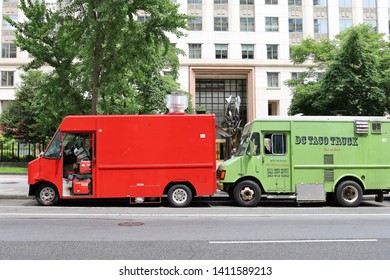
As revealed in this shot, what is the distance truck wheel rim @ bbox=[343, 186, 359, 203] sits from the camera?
13086 millimetres

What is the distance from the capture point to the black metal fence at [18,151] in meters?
33.5

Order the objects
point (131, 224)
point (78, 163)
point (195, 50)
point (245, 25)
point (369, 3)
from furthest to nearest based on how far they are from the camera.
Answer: point (369, 3) < point (245, 25) < point (195, 50) < point (78, 163) < point (131, 224)

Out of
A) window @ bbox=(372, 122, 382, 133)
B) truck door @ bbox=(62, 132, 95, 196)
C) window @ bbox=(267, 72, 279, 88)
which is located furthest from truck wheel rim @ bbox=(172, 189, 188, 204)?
window @ bbox=(267, 72, 279, 88)

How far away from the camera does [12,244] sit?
22.8ft

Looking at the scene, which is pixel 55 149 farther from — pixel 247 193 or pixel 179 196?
pixel 247 193

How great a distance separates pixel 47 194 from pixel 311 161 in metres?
9.14

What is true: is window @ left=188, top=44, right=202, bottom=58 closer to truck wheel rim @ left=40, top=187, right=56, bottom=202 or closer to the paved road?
truck wheel rim @ left=40, top=187, right=56, bottom=202

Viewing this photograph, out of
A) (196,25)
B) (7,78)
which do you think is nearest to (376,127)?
(196,25)

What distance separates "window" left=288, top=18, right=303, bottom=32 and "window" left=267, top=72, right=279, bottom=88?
246 inches

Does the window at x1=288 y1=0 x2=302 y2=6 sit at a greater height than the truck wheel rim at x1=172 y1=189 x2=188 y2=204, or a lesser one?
greater

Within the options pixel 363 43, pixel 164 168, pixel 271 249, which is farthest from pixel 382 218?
pixel 363 43

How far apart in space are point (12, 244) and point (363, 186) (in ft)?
36.7

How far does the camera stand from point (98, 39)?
16719 mm

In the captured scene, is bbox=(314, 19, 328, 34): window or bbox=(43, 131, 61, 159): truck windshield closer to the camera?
bbox=(43, 131, 61, 159): truck windshield
